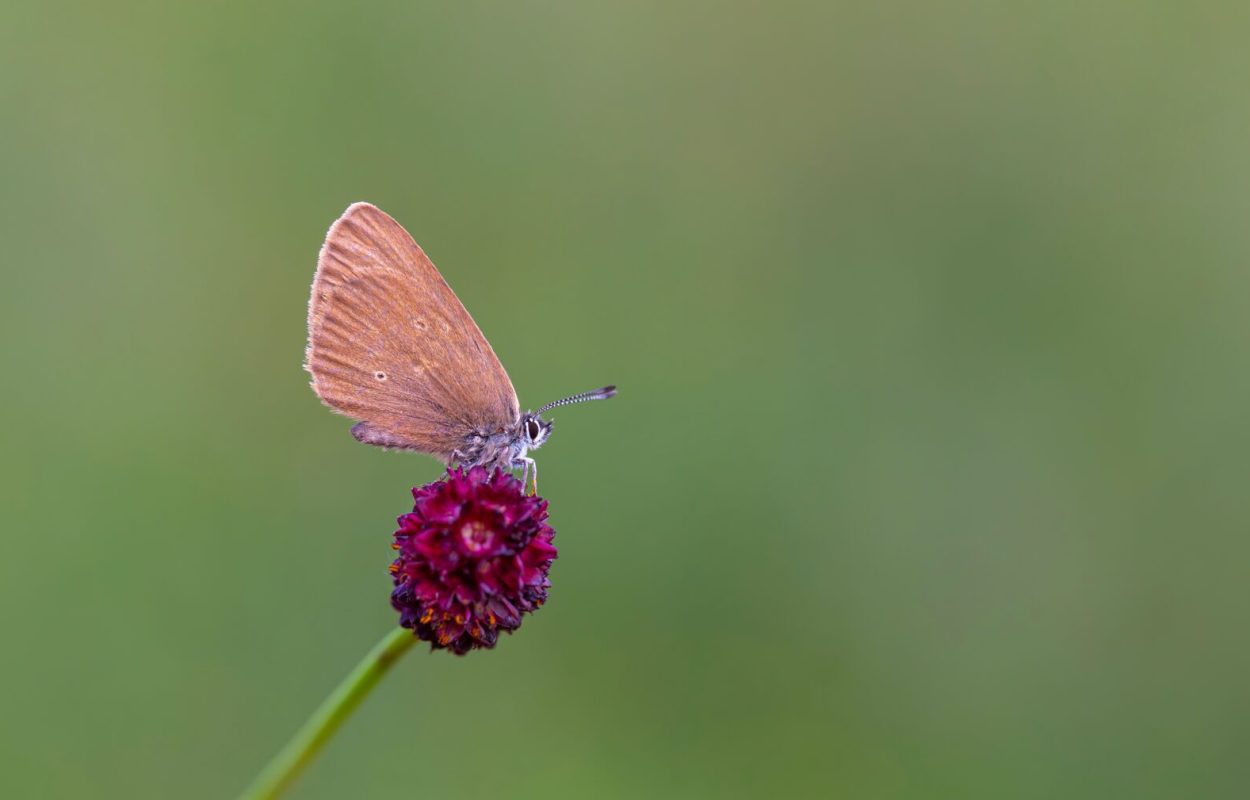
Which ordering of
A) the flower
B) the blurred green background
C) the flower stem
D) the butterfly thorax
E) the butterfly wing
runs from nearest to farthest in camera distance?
the flower stem, the flower, the butterfly wing, the butterfly thorax, the blurred green background

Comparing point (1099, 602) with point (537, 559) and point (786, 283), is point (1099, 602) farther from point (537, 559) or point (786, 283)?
point (537, 559)

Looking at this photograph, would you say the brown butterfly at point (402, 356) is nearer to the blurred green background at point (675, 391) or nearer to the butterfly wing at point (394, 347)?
the butterfly wing at point (394, 347)

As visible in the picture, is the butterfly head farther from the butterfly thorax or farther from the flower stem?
the flower stem

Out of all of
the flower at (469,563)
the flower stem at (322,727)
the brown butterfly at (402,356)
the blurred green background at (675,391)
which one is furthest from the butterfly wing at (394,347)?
the blurred green background at (675,391)

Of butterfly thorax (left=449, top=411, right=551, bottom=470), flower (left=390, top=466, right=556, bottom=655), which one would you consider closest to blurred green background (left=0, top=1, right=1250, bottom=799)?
butterfly thorax (left=449, top=411, right=551, bottom=470)

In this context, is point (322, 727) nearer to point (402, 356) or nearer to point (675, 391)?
point (402, 356)
